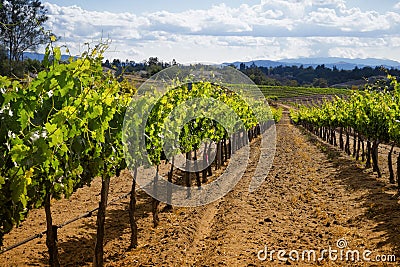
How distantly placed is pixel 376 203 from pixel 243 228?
4100 millimetres

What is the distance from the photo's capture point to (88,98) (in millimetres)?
6047

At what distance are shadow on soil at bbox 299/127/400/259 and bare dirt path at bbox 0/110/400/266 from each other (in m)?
0.02

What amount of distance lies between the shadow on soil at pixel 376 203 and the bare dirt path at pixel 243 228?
21 mm

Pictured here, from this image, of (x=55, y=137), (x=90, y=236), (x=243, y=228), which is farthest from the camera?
(x=243, y=228)

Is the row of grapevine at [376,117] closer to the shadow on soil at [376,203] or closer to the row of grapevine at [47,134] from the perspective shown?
the shadow on soil at [376,203]

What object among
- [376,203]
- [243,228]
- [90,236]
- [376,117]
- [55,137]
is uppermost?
[55,137]

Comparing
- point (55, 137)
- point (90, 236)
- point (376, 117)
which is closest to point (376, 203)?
point (376, 117)

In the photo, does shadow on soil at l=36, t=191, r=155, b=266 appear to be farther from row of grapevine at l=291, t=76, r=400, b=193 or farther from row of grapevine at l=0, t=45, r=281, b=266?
row of grapevine at l=291, t=76, r=400, b=193

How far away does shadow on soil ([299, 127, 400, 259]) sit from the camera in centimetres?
941

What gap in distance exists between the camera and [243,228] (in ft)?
34.9

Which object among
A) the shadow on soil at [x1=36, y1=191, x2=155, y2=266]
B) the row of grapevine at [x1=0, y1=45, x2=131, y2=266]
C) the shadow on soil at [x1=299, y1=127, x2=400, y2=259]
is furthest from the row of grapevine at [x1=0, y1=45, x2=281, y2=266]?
the shadow on soil at [x1=299, y1=127, x2=400, y2=259]

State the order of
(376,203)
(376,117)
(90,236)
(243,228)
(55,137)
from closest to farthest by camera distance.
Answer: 1. (55,137)
2. (90,236)
3. (243,228)
4. (376,203)
5. (376,117)

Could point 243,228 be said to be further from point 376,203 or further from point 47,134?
point 47,134

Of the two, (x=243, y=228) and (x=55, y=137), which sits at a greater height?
(x=55, y=137)
